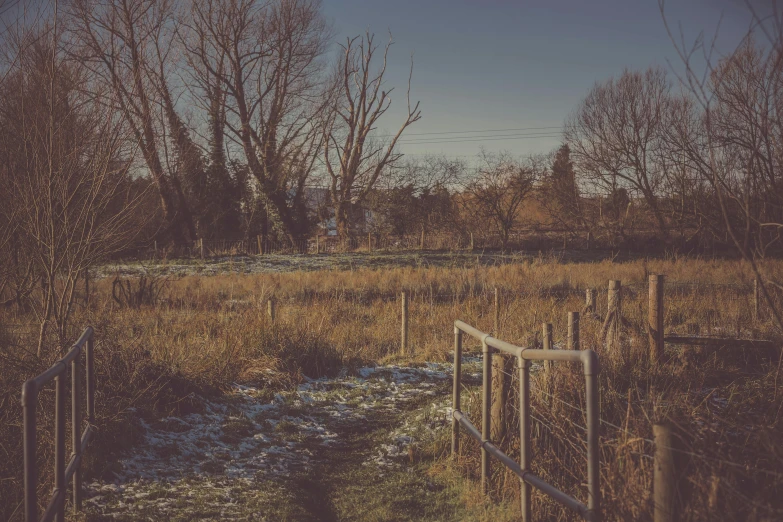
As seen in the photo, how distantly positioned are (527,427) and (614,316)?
5079 mm

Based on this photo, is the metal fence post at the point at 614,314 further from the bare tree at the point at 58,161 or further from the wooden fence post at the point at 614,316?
the bare tree at the point at 58,161

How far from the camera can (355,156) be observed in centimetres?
3669

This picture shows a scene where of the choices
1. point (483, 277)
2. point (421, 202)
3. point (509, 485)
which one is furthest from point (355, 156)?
point (509, 485)

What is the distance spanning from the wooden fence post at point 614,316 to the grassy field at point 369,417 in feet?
0.67

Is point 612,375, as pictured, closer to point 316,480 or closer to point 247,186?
point 316,480

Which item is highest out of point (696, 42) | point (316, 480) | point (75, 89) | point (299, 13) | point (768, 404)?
point (299, 13)

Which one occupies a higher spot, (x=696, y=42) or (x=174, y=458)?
(x=696, y=42)

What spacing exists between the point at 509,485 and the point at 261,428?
3.18 m

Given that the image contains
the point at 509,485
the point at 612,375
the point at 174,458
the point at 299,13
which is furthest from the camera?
the point at 299,13

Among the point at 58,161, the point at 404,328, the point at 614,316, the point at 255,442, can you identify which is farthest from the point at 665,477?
the point at 404,328

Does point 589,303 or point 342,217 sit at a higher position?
point 342,217

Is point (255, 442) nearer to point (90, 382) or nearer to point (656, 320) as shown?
point (90, 382)

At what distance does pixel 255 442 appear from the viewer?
259 inches

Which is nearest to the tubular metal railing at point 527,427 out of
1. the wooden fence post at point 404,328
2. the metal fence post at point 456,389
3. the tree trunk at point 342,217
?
the metal fence post at point 456,389
